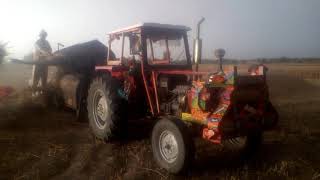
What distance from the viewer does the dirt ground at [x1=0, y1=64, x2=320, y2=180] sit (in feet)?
17.6

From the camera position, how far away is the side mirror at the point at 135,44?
7.07 meters

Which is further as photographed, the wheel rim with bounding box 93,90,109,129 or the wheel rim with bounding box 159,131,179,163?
the wheel rim with bounding box 93,90,109,129

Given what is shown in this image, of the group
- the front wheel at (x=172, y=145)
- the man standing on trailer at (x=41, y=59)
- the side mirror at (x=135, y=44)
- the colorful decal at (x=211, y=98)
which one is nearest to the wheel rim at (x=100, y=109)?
the side mirror at (x=135, y=44)

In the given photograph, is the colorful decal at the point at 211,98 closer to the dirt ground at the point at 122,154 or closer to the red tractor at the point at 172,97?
the red tractor at the point at 172,97

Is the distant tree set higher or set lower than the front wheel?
higher

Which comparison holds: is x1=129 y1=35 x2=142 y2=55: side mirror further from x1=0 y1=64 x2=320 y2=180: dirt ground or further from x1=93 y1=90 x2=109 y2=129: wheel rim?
x1=0 y1=64 x2=320 y2=180: dirt ground

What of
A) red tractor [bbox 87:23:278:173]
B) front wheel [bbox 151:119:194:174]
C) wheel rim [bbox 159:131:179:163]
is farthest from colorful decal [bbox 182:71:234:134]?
wheel rim [bbox 159:131:179:163]

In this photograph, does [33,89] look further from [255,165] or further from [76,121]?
[255,165]

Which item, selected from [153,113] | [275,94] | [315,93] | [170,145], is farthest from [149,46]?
[315,93]

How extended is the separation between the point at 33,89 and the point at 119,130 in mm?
5370

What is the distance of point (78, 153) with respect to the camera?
253 inches

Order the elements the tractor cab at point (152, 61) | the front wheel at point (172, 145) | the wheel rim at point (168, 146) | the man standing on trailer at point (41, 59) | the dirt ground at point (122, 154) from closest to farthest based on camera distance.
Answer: the front wheel at point (172, 145) → the dirt ground at point (122, 154) → the wheel rim at point (168, 146) → the tractor cab at point (152, 61) → the man standing on trailer at point (41, 59)

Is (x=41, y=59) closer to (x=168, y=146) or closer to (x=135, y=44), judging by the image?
(x=135, y=44)

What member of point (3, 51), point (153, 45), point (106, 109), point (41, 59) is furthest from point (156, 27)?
point (3, 51)
